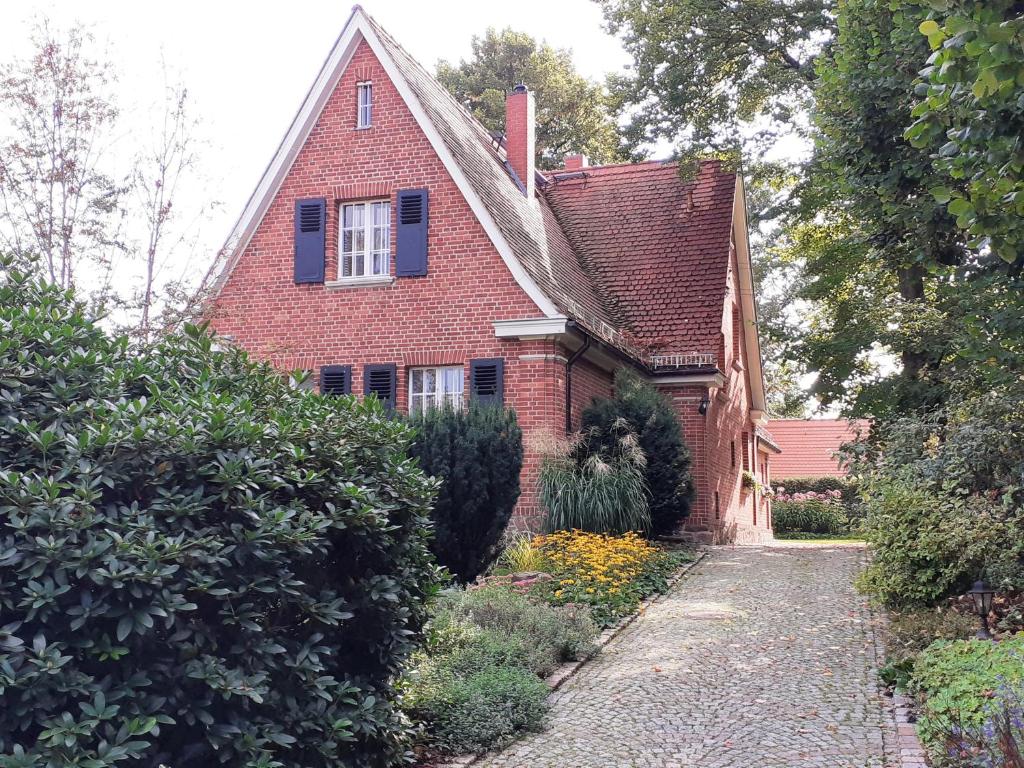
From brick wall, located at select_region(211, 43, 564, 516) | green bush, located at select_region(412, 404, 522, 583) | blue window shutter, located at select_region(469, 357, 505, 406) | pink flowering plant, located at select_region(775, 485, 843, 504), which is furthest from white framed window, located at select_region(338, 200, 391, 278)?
pink flowering plant, located at select_region(775, 485, 843, 504)

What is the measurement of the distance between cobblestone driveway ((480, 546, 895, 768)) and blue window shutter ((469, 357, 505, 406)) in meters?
4.63

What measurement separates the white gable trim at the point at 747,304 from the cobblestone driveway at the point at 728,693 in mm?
11665

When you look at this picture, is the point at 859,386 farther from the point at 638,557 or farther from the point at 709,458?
the point at 638,557

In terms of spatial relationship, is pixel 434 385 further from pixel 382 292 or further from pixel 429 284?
pixel 382 292

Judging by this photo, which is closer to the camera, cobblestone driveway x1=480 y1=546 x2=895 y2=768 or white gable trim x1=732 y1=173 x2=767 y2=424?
cobblestone driveway x1=480 y1=546 x2=895 y2=768

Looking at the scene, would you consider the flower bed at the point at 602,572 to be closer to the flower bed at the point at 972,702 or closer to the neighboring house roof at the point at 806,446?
the flower bed at the point at 972,702

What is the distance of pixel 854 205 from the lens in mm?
10578

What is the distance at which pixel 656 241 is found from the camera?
20.0 m

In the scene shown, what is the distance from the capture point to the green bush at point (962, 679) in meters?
5.54

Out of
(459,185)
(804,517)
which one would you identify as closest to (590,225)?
(459,185)

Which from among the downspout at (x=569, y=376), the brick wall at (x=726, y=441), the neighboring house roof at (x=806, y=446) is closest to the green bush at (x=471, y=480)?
the downspout at (x=569, y=376)

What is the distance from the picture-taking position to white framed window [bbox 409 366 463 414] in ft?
51.8

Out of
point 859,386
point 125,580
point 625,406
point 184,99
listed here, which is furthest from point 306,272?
point 125,580

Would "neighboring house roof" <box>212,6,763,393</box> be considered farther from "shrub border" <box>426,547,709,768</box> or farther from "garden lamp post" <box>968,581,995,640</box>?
"garden lamp post" <box>968,581,995,640</box>
